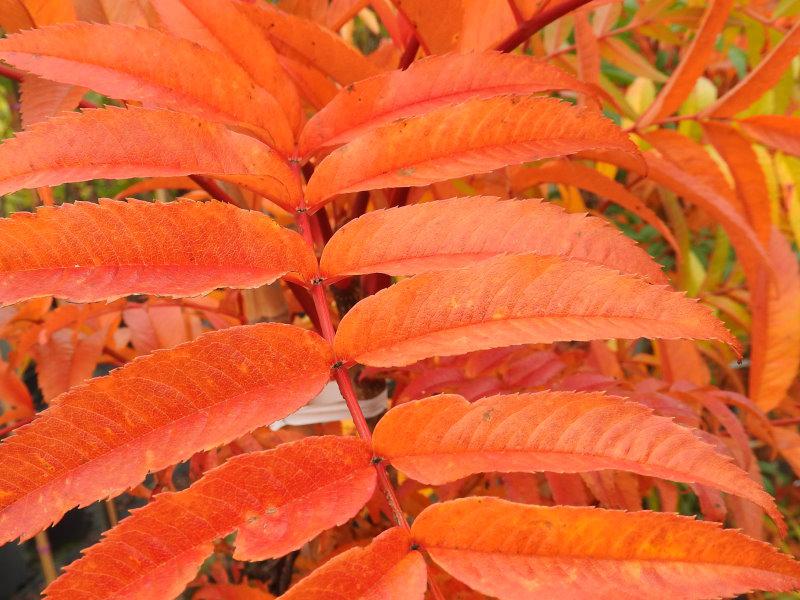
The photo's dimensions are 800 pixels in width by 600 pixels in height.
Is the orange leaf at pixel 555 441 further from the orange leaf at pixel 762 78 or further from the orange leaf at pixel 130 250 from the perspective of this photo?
the orange leaf at pixel 762 78

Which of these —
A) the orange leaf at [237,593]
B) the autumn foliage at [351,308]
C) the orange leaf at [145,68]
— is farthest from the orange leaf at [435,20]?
the orange leaf at [237,593]

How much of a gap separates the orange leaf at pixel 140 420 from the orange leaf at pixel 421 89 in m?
0.14

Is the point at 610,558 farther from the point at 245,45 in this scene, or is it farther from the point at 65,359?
the point at 65,359

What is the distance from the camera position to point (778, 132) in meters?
0.54

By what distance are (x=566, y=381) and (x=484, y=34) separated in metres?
0.24

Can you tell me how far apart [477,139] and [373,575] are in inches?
7.8

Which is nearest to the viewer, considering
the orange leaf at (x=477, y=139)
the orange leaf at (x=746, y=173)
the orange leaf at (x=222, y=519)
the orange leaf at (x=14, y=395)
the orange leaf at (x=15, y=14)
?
the orange leaf at (x=222, y=519)

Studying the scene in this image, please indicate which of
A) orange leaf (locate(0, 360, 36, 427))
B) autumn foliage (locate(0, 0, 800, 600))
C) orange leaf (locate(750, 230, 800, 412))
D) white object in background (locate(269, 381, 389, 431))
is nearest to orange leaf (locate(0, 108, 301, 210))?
autumn foliage (locate(0, 0, 800, 600))

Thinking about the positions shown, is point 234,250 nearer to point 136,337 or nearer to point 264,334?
point 264,334

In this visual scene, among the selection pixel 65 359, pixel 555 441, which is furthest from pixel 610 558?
pixel 65 359

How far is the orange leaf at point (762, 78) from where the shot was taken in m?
0.52

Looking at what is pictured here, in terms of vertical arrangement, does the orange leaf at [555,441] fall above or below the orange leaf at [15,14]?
below

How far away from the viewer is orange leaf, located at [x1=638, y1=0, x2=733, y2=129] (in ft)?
1.65

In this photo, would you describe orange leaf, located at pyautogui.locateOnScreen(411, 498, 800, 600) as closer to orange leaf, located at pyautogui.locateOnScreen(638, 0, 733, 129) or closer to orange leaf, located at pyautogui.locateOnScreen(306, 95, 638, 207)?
orange leaf, located at pyautogui.locateOnScreen(306, 95, 638, 207)
